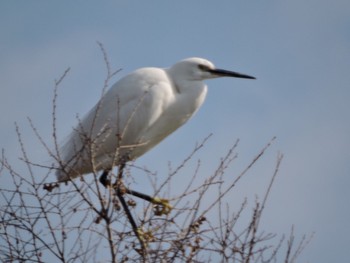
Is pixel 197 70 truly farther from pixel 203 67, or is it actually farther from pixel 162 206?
pixel 162 206

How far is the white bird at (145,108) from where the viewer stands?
22.4 ft

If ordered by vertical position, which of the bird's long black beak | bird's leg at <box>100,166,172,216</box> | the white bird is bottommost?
bird's leg at <box>100,166,172,216</box>

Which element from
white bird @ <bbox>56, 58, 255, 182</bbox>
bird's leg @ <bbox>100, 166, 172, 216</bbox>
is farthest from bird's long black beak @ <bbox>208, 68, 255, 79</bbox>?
bird's leg @ <bbox>100, 166, 172, 216</bbox>

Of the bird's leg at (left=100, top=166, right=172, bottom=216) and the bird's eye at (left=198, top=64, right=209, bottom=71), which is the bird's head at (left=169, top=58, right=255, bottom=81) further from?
the bird's leg at (left=100, top=166, right=172, bottom=216)

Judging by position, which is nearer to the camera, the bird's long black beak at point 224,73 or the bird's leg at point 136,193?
the bird's leg at point 136,193

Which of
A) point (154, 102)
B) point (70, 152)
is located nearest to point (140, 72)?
point (154, 102)

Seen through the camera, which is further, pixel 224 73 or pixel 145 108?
pixel 224 73

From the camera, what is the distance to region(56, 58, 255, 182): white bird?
269 inches

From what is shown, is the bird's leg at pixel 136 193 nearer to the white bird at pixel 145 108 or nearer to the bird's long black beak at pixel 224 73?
the white bird at pixel 145 108

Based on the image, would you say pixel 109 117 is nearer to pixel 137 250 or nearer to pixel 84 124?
pixel 84 124

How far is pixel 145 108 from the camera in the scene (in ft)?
22.6

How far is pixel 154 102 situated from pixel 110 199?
7.56ft

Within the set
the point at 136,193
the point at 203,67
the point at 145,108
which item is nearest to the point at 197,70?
the point at 203,67

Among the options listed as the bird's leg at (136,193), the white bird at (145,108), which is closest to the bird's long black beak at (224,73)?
the white bird at (145,108)
